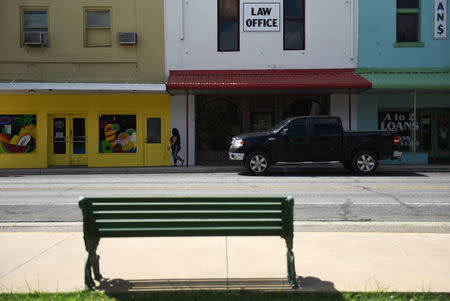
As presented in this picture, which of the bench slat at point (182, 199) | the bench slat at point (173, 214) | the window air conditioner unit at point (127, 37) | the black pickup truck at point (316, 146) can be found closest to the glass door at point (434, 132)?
the black pickup truck at point (316, 146)

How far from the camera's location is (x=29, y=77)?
19.7 m

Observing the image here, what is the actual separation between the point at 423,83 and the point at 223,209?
53.5 ft

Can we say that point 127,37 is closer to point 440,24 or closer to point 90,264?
point 440,24

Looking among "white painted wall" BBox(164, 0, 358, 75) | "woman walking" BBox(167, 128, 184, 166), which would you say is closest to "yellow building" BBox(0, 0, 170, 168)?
"white painted wall" BBox(164, 0, 358, 75)

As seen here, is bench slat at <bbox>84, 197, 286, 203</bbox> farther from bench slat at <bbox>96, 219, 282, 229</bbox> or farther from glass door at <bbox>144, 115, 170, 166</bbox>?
glass door at <bbox>144, 115, 170, 166</bbox>

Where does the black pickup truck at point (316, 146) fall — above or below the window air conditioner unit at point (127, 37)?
below

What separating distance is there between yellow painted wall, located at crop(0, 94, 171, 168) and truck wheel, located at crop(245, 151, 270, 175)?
5.80m

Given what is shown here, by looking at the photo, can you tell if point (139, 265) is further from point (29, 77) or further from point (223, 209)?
point (29, 77)

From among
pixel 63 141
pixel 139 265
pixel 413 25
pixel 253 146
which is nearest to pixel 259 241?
pixel 139 265

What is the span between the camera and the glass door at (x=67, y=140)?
2011 cm

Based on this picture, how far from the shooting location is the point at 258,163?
15.2 meters

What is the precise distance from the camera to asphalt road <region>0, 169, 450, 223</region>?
7.64m

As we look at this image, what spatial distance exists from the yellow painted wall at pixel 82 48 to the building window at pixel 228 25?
2.79 m

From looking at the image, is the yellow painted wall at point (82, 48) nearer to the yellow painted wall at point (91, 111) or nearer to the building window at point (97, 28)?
the building window at point (97, 28)
